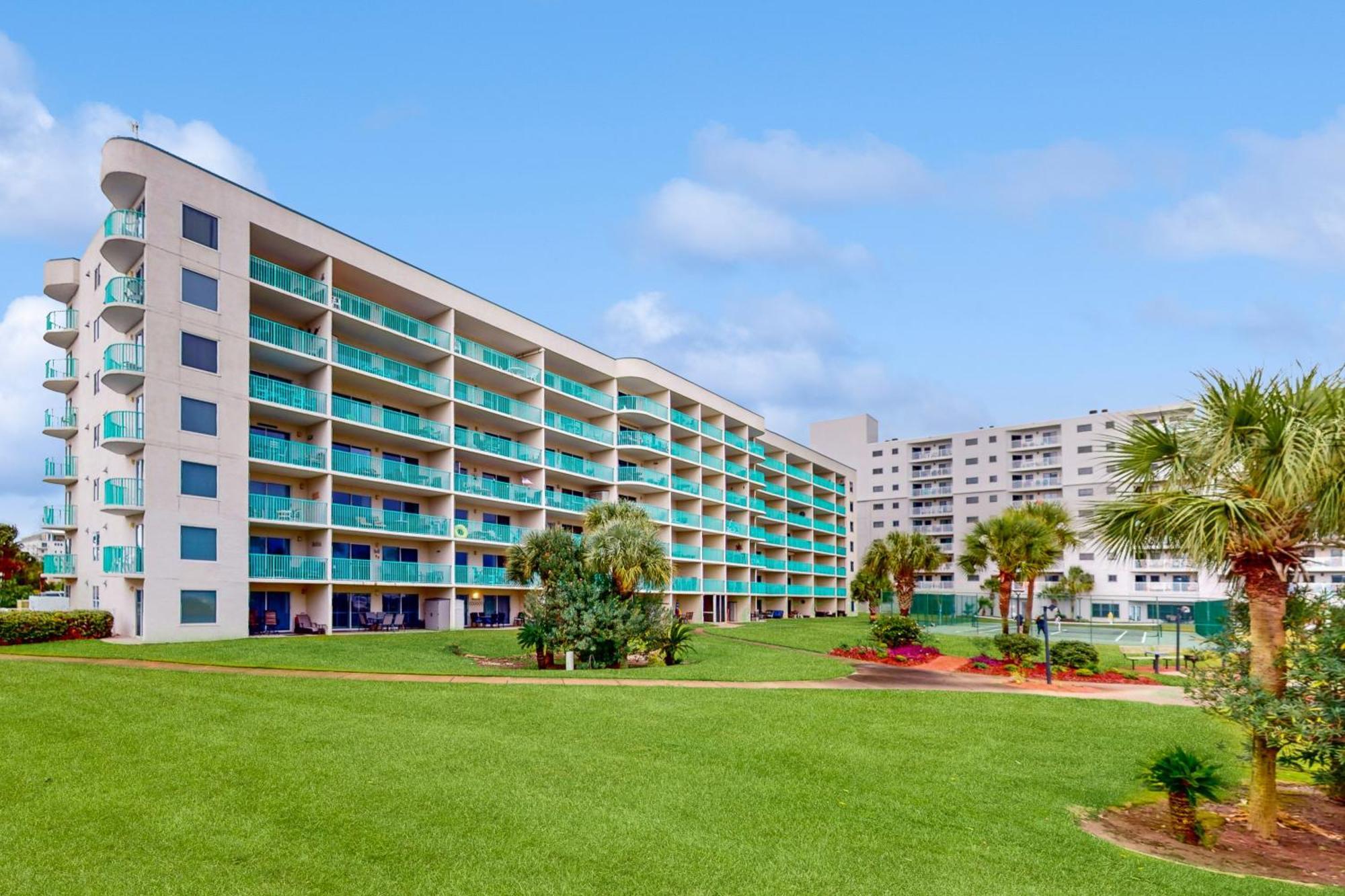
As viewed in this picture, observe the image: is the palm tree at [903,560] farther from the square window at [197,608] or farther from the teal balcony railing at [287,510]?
the square window at [197,608]

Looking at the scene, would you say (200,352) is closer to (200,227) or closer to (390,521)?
(200,227)

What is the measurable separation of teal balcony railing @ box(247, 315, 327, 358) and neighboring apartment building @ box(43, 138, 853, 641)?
98mm

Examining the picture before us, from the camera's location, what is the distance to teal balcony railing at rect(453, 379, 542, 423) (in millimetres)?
41062

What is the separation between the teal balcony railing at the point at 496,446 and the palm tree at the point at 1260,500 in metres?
34.6

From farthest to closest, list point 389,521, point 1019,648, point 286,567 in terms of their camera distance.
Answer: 1. point 389,521
2. point 286,567
3. point 1019,648

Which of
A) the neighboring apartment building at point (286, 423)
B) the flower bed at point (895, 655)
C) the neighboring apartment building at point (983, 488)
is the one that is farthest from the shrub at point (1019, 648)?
the neighboring apartment building at point (983, 488)

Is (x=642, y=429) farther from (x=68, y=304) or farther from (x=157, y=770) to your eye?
(x=157, y=770)

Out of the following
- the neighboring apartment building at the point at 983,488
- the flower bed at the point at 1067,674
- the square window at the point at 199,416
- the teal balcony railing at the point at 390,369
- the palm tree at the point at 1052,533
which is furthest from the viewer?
the neighboring apartment building at the point at 983,488

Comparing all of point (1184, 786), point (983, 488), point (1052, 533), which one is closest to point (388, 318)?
point (1052, 533)

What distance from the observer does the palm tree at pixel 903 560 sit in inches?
2062

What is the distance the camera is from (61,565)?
3478cm

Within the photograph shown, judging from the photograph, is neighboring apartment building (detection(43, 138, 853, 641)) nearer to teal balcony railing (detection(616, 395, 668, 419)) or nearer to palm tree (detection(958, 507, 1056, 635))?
teal balcony railing (detection(616, 395, 668, 419))

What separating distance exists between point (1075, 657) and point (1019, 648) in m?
1.65

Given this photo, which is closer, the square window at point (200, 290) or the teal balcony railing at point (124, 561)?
the teal balcony railing at point (124, 561)
